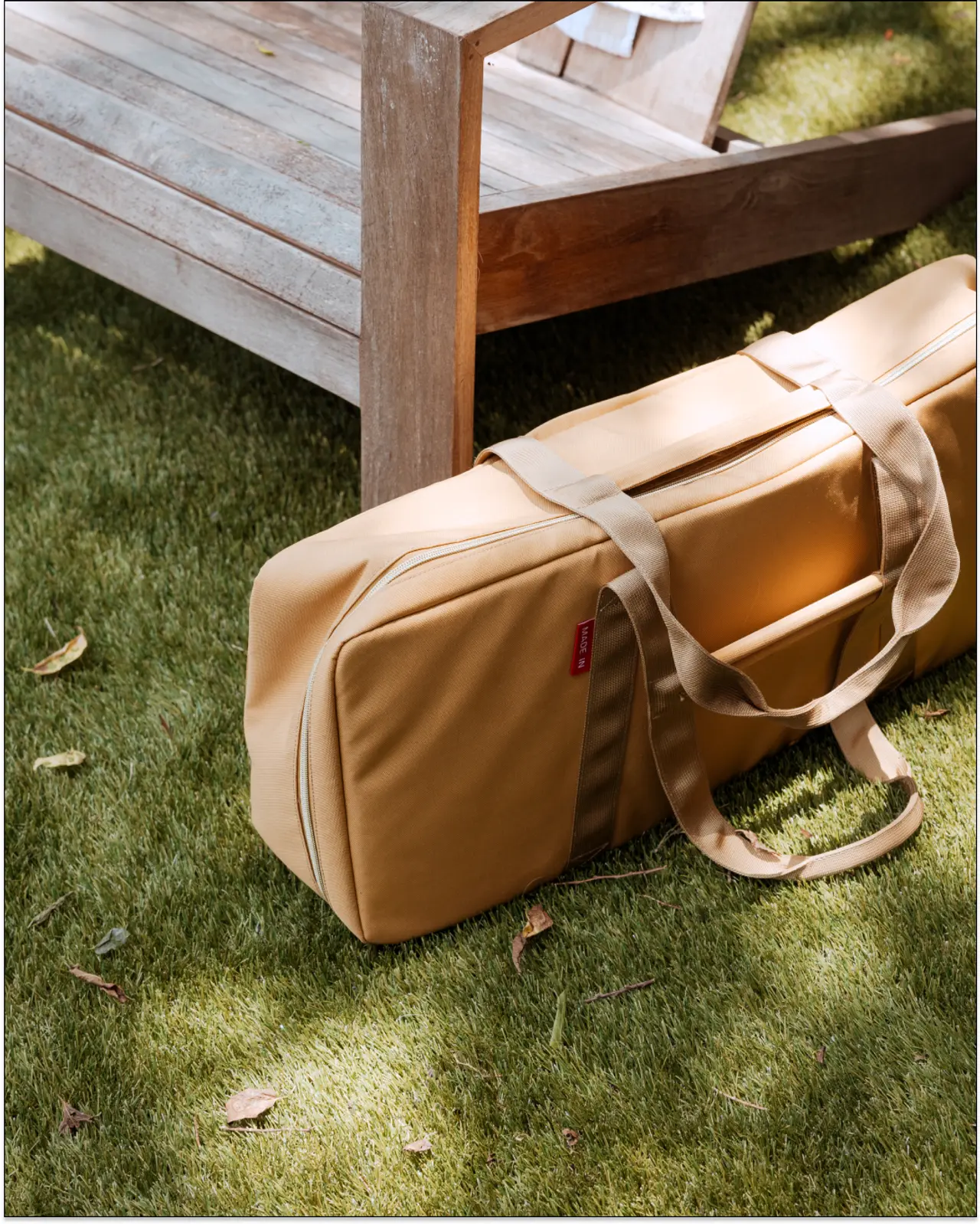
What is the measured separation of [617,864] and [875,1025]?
42 cm

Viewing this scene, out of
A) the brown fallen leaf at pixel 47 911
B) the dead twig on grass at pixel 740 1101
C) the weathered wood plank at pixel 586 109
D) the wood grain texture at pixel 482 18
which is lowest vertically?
the brown fallen leaf at pixel 47 911

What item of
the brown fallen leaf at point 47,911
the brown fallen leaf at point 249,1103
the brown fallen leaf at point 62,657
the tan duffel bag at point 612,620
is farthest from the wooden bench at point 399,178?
the brown fallen leaf at point 249,1103

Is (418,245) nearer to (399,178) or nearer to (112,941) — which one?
(399,178)

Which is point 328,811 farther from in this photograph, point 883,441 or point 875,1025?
point 883,441

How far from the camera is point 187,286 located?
2.36 m

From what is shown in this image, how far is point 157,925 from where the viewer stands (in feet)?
5.85

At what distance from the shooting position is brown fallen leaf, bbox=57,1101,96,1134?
1.55 meters

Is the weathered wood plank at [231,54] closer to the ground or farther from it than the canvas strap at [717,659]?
farther from it

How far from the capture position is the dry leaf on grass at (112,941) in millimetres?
1750

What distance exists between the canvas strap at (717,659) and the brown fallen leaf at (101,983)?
2.14ft

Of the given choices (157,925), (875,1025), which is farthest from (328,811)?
(875,1025)

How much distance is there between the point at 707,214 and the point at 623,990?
4.70ft

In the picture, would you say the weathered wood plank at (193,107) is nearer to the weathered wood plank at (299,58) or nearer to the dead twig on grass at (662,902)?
the weathered wood plank at (299,58)

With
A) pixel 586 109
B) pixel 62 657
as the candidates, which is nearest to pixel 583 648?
pixel 62 657
